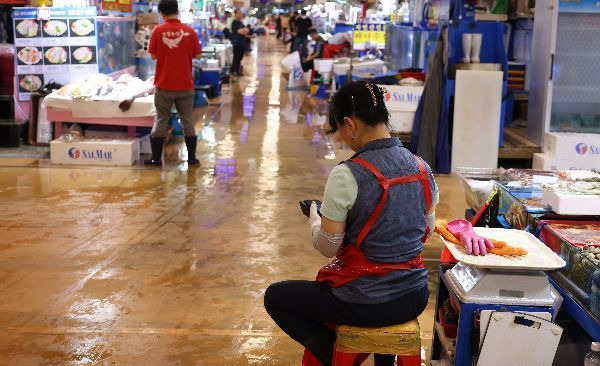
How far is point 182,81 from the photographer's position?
27.5 feet

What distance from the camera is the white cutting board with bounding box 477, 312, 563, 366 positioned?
9.31 ft

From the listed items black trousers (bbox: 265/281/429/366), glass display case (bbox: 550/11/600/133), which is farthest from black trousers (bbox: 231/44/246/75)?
black trousers (bbox: 265/281/429/366)

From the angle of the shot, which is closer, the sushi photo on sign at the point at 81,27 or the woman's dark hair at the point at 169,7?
the woman's dark hair at the point at 169,7

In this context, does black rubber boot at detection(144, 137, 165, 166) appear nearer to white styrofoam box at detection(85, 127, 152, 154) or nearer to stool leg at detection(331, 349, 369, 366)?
white styrofoam box at detection(85, 127, 152, 154)

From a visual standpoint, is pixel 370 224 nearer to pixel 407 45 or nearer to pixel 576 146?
pixel 576 146

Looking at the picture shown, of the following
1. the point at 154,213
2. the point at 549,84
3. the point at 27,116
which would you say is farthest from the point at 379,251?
the point at 27,116

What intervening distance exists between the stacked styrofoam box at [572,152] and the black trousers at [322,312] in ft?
17.0

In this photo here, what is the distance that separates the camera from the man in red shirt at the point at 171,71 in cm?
834

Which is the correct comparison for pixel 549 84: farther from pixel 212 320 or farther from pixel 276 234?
pixel 212 320

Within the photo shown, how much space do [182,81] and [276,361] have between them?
Result: 16.6 ft

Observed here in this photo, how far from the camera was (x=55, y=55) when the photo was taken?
9.48 meters

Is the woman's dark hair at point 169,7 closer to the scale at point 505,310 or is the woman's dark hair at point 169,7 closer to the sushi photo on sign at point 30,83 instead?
the sushi photo on sign at point 30,83

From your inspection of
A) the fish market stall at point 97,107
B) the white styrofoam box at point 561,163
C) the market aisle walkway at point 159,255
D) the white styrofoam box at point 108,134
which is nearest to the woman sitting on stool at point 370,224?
the market aisle walkway at point 159,255

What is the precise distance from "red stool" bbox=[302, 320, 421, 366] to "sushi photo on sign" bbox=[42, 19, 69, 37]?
25.1 ft
